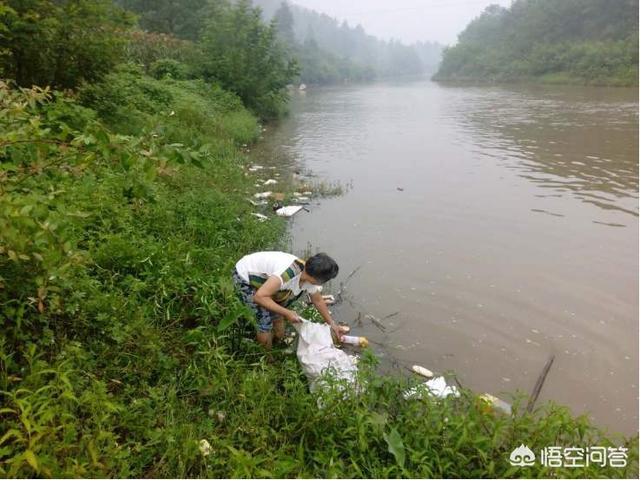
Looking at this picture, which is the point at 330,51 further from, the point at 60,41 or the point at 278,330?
the point at 278,330

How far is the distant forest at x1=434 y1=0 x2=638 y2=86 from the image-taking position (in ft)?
132

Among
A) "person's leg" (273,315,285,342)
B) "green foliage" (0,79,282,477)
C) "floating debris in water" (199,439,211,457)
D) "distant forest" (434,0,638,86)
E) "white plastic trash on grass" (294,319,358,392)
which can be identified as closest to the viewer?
"green foliage" (0,79,282,477)

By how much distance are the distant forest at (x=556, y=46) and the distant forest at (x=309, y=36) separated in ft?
59.2

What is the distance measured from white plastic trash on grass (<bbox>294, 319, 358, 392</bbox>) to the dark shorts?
246 millimetres

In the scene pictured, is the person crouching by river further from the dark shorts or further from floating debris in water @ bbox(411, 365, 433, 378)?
floating debris in water @ bbox(411, 365, 433, 378)

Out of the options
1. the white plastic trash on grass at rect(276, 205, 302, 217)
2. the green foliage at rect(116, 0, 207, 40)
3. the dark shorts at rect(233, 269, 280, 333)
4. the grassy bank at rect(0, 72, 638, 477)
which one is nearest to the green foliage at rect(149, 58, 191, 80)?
the white plastic trash on grass at rect(276, 205, 302, 217)

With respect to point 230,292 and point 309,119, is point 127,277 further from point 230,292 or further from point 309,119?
point 309,119

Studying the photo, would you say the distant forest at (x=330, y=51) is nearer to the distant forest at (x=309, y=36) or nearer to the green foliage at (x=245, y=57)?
the distant forest at (x=309, y=36)

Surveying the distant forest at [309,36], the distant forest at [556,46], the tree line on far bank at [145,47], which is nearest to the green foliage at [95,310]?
the tree line on far bank at [145,47]

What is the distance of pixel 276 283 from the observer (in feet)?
10.4

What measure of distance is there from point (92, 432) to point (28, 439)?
29cm

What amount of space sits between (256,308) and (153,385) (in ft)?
2.91

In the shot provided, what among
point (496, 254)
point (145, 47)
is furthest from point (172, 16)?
point (496, 254)

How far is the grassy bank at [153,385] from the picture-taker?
206cm
